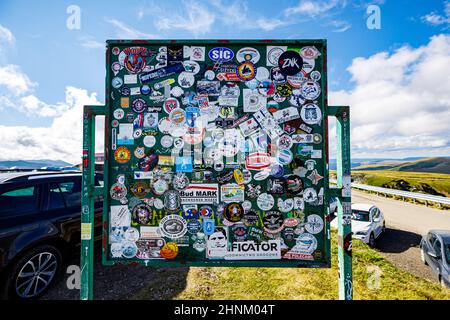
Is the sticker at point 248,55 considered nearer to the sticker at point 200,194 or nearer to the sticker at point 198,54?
the sticker at point 198,54

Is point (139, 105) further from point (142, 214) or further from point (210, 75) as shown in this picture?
point (142, 214)

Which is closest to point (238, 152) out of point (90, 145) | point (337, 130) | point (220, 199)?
point (220, 199)

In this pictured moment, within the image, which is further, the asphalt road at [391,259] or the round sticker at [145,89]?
the asphalt road at [391,259]

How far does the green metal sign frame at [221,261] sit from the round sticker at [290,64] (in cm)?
12

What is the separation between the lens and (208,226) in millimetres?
2451

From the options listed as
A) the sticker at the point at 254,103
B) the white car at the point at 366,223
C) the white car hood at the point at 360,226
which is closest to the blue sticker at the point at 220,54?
the sticker at the point at 254,103

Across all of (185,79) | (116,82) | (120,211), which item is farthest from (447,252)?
(116,82)

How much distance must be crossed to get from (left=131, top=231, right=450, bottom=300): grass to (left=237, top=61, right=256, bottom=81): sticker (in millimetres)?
3250

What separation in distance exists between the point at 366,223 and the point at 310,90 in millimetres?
8838

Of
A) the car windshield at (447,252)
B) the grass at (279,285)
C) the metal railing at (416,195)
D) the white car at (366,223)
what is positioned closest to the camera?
the grass at (279,285)

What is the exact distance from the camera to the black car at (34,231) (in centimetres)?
323

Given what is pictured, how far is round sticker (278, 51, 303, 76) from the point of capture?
8.03 ft

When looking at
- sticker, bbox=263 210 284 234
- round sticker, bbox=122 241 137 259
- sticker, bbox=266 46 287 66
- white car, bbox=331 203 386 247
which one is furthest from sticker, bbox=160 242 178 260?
white car, bbox=331 203 386 247

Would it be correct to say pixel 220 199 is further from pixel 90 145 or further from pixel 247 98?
pixel 90 145
